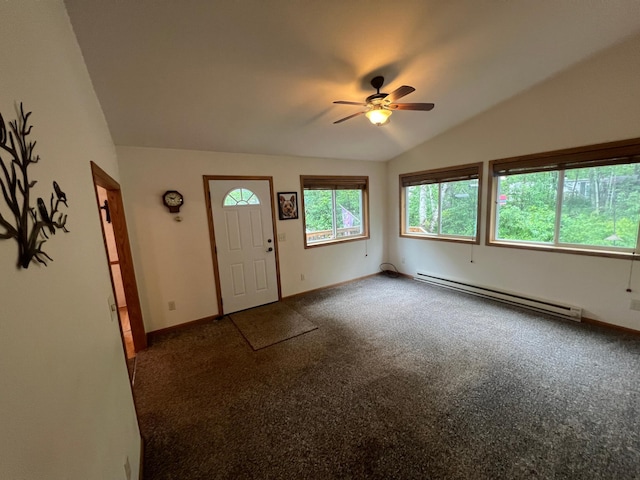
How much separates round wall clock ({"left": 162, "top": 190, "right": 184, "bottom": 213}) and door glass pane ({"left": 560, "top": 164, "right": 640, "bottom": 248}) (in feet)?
15.2

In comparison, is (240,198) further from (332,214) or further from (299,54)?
(299,54)

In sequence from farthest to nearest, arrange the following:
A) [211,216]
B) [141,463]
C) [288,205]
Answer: [288,205]
[211,216]
[141,463]

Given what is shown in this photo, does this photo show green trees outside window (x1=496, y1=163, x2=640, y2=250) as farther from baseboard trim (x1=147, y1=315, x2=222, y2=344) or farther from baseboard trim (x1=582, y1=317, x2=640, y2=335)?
baseboard trim (x1=147, y1=315, x2=222, y2=344)

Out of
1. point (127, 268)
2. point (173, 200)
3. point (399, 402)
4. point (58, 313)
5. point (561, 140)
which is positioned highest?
point (561, 140)

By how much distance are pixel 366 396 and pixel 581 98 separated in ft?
12.3

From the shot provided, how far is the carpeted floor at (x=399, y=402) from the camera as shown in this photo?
1.57m

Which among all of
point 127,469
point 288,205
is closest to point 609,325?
point 288,205

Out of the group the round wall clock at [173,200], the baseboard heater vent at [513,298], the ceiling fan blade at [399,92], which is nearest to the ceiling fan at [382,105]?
the ceiling fan blade at [399,92]

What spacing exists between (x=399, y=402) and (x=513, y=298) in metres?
2.59

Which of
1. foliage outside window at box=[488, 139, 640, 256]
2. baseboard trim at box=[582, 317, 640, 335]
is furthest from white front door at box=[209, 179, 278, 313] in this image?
baseboard trim at box=[582, 317, 640, 335]

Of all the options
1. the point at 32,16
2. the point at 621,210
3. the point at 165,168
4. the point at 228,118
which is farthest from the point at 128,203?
the point at 621,210

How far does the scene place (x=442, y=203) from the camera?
14.4 ft

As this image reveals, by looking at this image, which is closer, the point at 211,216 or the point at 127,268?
the point at 127,268

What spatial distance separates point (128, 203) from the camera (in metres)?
3.02
